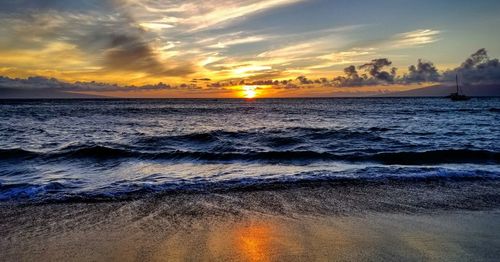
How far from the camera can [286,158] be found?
49.9ft

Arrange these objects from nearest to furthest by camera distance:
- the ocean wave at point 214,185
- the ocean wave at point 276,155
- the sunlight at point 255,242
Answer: the sunlight at point 255,242
the ocean wave at point 214,185
the ocean wave at point 276,155

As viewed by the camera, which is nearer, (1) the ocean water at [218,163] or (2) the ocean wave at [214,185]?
(2) the ocean wave at [214,185]

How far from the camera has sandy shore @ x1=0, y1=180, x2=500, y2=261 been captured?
16.1 feet

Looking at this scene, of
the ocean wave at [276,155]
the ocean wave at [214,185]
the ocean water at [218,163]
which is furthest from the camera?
the ocean wave at [276,155]

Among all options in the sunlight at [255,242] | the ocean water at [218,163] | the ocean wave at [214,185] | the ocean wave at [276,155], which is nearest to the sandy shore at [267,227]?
the sunlight at [255,242]

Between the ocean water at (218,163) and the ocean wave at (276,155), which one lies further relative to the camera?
the ocean wave at (276,155)

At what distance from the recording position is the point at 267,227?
6.04 m

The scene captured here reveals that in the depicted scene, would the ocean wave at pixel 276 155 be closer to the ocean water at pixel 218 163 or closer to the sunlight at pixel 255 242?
the ocean water at pixel 218 163

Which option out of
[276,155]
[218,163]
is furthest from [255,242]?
[276,155]

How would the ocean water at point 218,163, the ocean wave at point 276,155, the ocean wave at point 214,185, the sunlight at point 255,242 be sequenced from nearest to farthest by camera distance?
the sunlight at point 255,242 → the ocean wave at point 214,185 → the ocean water at point 218,163 → the ocean wave at point 276,155

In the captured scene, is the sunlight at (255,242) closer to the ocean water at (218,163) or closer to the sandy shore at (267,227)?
the sandy shore at (267,227)

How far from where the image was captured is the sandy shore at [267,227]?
4.92 meters

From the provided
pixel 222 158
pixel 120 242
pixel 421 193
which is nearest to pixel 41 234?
pixel 120 242

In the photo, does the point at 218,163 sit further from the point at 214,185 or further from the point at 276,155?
the point at 214,185
